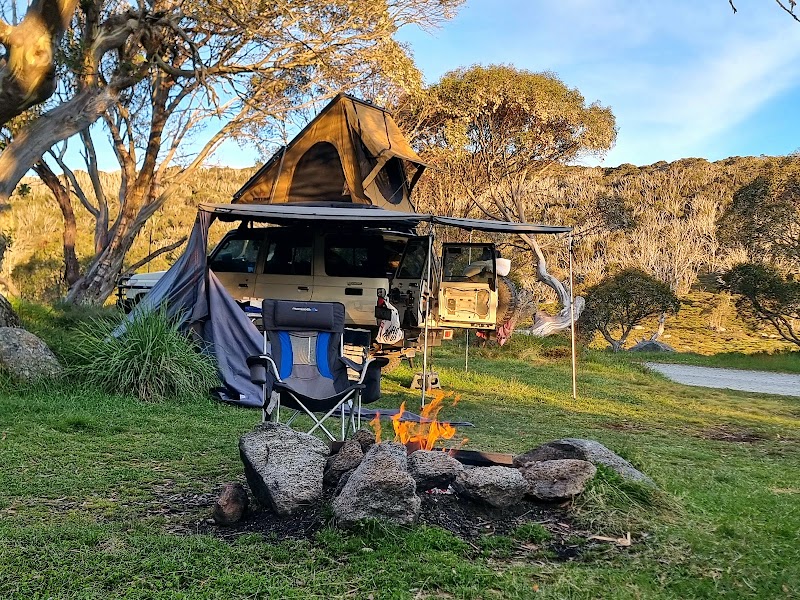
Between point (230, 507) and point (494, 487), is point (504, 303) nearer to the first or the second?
point (494, 487)

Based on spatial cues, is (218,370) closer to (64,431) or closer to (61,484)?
(64,431)

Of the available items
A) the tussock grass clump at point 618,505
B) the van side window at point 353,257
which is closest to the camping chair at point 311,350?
the tussock grass clump at point 618,505

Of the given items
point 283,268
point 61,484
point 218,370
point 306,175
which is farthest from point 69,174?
point 61,484

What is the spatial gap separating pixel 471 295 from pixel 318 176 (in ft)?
14.6

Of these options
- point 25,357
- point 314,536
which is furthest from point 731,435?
point 25,357

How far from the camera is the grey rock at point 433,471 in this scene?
3736 mm

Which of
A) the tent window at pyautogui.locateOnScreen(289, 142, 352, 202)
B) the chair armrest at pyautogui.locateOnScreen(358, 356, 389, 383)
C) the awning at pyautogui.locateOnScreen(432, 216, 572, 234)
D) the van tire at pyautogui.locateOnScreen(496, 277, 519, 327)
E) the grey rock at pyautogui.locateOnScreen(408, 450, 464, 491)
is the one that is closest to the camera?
the grey rock at pyautogui.locateOnScreen(408, 450, 464, 491)

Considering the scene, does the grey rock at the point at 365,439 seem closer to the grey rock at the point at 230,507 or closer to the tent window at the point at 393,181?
the grey rock at the point at 230,507

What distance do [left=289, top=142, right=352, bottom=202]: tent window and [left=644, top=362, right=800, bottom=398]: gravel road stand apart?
658cm

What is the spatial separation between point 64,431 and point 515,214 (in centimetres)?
1659

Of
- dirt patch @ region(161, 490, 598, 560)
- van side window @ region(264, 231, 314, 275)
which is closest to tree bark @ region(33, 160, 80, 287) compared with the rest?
van side window @ region(264, 231, 314, 275)

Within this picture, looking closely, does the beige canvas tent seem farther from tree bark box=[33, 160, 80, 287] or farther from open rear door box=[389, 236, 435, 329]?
tree bark box=[33, 160, 80, 287]

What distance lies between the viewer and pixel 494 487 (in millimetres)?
3617

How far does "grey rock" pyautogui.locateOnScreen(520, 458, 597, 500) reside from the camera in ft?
12.0
